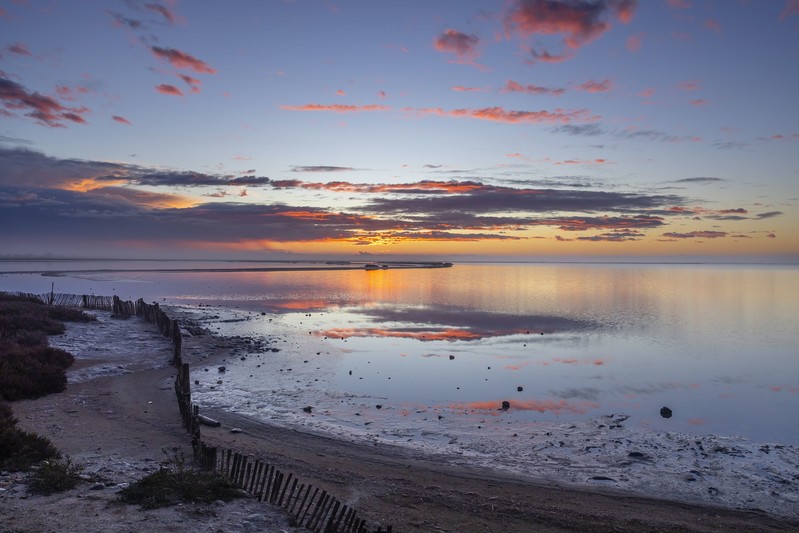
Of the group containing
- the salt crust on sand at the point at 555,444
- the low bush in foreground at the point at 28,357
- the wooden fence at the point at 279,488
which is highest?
the low bush in foreground at the point at 28,357

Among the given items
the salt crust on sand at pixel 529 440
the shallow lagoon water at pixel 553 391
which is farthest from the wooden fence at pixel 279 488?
the shallow lagoon water at pixel 553 391

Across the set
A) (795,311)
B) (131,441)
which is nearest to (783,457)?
(131,441)

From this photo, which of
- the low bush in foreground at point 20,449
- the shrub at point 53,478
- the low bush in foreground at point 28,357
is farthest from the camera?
the low bush in foreground at point 28,357

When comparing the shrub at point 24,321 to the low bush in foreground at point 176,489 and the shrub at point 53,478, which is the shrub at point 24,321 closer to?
the shrub at point 53,478

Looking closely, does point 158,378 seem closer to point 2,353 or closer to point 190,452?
point 2,353

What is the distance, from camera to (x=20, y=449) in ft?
36.0

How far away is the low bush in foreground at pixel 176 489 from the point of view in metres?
9.59

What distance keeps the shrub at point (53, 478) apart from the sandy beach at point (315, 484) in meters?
0.22

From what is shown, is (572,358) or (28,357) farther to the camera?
(572,358)

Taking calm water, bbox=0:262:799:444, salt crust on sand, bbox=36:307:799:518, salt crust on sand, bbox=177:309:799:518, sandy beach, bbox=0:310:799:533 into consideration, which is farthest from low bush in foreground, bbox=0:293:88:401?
calm water, bbox=0:262:799:444

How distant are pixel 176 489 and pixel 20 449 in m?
3.92

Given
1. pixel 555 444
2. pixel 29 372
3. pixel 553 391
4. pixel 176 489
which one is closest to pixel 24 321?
pixel 29 372

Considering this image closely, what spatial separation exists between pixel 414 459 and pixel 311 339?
1945 centimetres

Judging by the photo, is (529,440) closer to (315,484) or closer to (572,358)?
(315,484)
